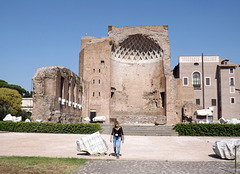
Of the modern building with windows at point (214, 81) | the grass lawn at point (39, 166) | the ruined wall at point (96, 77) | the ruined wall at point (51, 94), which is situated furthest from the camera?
the modern building with windows at point (214, 81)

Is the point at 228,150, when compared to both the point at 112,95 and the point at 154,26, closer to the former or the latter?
the point at 112,95

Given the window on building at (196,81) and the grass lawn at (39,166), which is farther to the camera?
the window on building at (196,81)

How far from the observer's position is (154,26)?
37.8 meters

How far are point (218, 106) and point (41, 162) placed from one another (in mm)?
37084

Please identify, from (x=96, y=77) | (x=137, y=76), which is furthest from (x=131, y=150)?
(x=137, y=76)

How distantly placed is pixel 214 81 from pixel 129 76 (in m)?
14.1

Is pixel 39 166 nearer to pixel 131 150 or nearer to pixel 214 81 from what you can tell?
pixel 131 150

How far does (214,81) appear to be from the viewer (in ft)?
131

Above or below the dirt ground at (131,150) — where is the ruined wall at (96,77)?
above

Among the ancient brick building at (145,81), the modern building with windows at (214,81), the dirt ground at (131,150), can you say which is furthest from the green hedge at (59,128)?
the modern building with windows at (214,81)

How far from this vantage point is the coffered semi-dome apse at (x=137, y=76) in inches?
1465

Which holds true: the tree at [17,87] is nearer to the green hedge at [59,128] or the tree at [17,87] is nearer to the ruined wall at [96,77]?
the ruined wall at [96,77]

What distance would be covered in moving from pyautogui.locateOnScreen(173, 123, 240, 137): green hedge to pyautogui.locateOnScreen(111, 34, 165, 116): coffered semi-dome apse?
1869 centimetres

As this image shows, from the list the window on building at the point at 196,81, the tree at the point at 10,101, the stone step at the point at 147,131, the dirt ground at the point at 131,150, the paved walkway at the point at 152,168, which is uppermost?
the window on building at the point at 196,81
